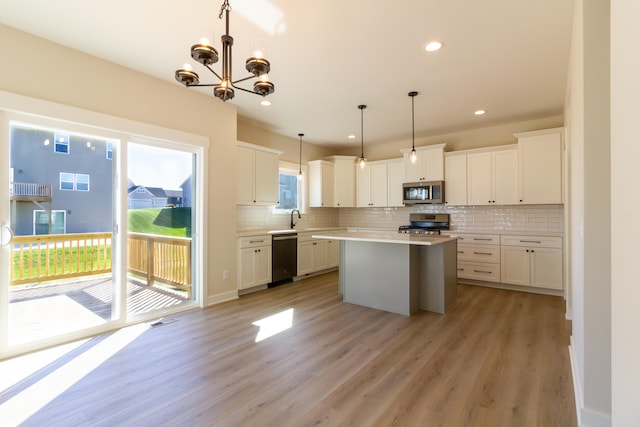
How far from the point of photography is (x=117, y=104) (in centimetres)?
326

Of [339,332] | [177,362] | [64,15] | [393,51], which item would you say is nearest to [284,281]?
[339,332]

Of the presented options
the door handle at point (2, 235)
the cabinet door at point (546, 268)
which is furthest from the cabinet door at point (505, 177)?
the door handle at point (2, 235)

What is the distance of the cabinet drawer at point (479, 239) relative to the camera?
5.02 m

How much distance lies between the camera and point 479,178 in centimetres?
528

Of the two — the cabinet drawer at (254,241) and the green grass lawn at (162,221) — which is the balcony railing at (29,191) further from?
the cabinet drawer at (254,241)

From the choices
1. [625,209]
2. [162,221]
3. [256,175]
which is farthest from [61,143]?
[625,209]

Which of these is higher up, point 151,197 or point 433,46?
point 433,46

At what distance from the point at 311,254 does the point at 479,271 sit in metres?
3.00

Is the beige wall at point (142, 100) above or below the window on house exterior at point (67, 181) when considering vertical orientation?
above

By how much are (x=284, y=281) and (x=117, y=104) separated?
3.64 meters

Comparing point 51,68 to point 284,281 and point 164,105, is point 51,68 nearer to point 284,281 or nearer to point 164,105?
point 164,105

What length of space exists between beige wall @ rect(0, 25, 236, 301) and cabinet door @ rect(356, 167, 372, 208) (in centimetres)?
321

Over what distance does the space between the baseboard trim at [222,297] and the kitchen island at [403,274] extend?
1715mm

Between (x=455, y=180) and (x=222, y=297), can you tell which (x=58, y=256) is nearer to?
(x=222, y=297)
